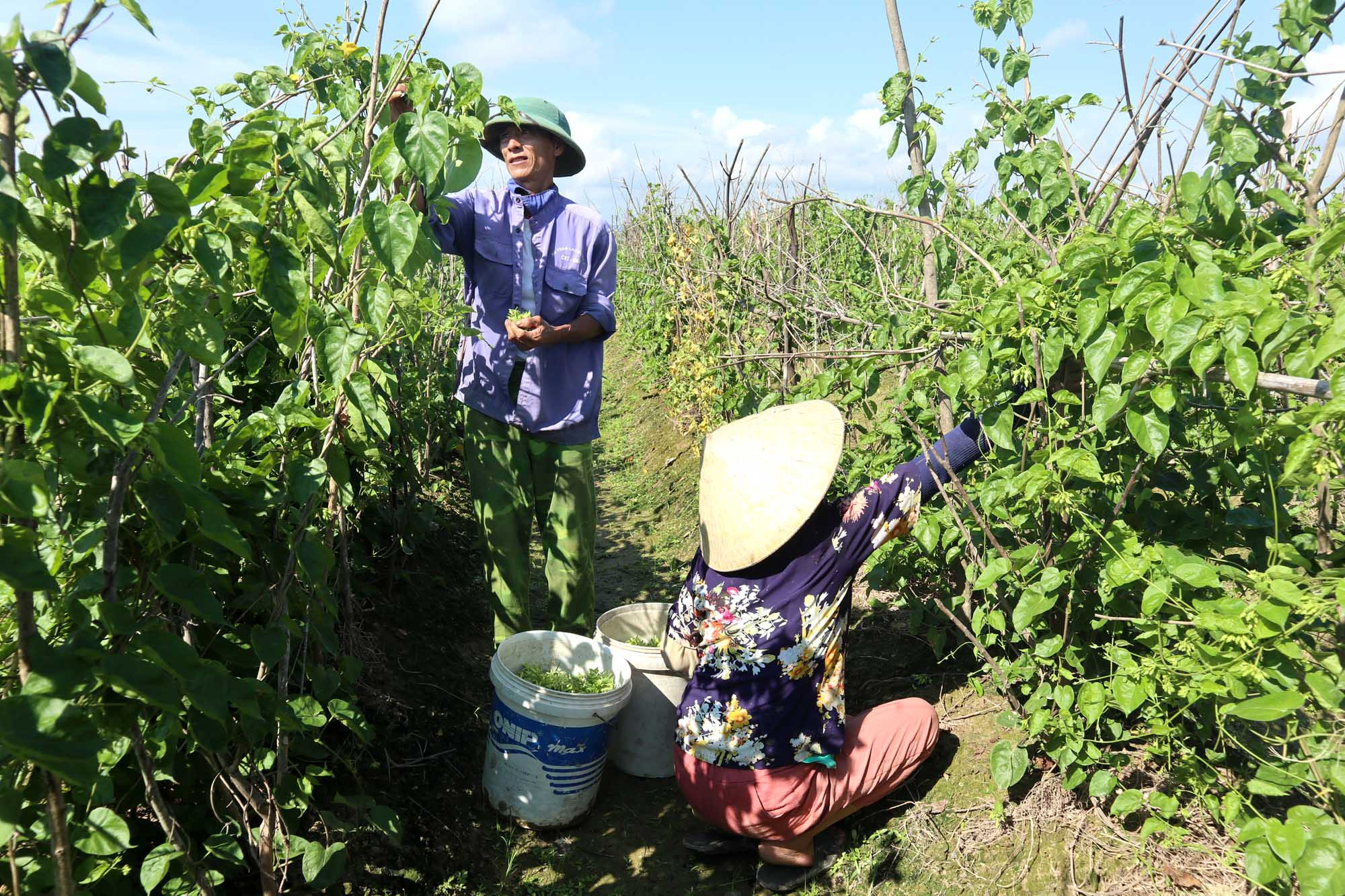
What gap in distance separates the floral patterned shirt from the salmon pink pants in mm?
44

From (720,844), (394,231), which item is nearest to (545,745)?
(720,844)

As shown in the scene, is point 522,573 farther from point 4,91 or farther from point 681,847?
point 4,91

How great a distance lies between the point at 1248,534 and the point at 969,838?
3.30ft

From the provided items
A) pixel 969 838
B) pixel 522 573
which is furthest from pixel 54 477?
pixel 969 838

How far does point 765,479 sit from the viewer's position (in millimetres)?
2219

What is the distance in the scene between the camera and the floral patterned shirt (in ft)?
7.26

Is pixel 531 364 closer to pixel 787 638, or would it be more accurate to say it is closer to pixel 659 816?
pixel 787 638

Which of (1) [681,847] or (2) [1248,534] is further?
(1) [681,847]

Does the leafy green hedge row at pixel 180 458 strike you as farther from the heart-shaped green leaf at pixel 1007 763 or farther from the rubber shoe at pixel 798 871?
the heart-shaped green leaf at pixel 1007 763

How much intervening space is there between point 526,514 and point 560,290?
2.55 feet

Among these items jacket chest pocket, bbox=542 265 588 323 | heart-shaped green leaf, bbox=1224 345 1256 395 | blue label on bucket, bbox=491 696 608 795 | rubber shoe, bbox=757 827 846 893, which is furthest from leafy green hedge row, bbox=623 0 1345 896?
blue label on bucket, bbox=491 696 608 795

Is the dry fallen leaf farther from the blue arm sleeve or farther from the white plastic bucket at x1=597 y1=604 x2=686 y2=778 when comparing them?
the white plastic bucket at x1=597 y1=604 x2=686 y2=778

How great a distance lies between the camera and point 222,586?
5.27 feet

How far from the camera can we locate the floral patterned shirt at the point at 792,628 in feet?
7.26
